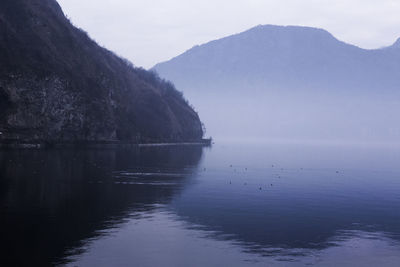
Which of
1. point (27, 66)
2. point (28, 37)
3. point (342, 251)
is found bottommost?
point (342, 251)

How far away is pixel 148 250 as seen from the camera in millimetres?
36594

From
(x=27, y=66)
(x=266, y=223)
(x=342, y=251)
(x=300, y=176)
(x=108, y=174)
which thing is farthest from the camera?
(x=27, y=66)

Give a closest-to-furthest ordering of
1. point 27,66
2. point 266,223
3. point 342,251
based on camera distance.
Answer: point 342,251, point 266,223, point 27,66

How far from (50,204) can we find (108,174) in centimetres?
3773

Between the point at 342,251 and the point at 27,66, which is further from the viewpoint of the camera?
the point at 27,66

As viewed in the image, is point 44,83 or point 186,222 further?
point 44,83

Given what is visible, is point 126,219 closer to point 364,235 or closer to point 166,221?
point 166,221

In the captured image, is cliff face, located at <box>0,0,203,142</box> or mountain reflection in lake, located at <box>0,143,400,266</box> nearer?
mountain reflection in lake, located at <box>0,143,400,266</box>

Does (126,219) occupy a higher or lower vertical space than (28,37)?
lower

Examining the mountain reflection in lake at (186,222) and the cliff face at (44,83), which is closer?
the mountain reflection in lake at (186,222)

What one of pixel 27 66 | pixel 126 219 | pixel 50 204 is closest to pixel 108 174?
pixel 50 204

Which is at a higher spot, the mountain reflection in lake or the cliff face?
the cliff face

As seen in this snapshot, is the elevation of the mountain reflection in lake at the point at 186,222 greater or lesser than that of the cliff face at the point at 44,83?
lesser

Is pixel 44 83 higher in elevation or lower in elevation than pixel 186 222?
higher
